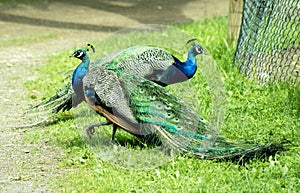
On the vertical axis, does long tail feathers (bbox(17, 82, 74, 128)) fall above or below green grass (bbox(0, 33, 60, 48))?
above

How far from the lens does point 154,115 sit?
488cm

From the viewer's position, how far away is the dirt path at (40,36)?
521 cm

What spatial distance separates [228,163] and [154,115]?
61cm

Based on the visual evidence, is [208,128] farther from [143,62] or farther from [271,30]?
[271,30]

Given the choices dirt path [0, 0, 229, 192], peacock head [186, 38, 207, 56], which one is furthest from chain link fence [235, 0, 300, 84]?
dirt path [0, 0, 229, 192]

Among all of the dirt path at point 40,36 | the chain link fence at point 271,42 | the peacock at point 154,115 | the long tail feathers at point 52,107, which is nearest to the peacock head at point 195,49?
the peacock at point 154,115

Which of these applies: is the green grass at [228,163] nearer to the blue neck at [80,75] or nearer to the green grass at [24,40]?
the blue neck at [80,75]

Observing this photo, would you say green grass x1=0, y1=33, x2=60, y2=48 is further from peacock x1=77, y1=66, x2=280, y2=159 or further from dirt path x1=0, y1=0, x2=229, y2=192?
peacock x1=77, y1=66, x2=280, y2=159

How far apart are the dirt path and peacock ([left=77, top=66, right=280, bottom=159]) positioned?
629mm

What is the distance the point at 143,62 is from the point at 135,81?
0.63 ft

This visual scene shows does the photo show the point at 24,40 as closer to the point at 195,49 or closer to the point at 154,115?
the point at 195,49

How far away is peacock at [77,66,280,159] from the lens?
189 inches

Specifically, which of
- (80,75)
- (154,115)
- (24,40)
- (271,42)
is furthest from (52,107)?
(24,40)

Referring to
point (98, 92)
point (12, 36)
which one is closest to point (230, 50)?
point (98, 92)
